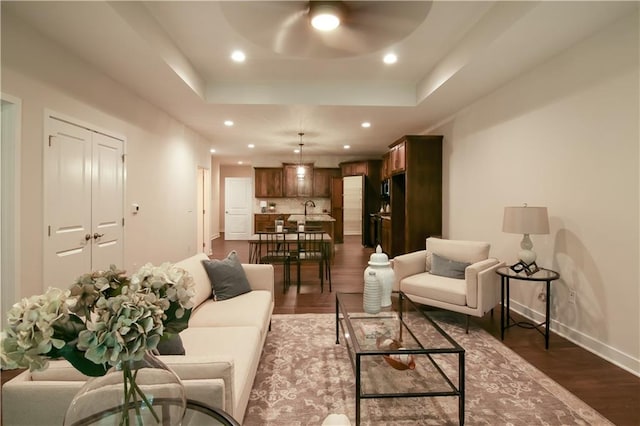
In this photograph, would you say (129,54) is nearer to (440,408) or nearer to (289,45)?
(289,45)

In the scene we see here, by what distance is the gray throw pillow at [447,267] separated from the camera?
11.1ft

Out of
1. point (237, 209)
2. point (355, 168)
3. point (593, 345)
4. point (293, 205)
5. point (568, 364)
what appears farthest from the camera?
point (237, 209)

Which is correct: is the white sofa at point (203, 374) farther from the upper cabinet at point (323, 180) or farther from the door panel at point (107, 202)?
the upper cabinet at point (323, 180)

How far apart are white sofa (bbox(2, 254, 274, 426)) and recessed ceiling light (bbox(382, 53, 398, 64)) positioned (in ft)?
10.1

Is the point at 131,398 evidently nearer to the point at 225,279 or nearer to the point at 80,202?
A: the point at 225,279

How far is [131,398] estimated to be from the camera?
87 cm

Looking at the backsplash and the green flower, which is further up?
the backsplash

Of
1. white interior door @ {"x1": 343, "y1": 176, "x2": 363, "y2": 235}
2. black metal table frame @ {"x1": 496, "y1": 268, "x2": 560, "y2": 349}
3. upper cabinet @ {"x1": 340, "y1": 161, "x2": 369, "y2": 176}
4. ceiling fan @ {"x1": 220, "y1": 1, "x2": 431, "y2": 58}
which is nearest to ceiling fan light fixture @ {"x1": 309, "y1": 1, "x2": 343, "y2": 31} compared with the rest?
ceiling fan @ {"x1": 220, "y1": 1, "x2": 431, "y2": 58}

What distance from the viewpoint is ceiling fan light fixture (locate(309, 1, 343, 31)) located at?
172 centimetres

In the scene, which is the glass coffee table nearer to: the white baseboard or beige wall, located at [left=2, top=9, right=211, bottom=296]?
the white baseboard

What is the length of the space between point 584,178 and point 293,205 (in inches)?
302

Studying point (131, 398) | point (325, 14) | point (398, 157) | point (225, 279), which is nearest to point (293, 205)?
point (398, 157)

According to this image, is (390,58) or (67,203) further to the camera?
(390,58)

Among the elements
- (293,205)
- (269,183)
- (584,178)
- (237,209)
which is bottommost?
(237,209)
